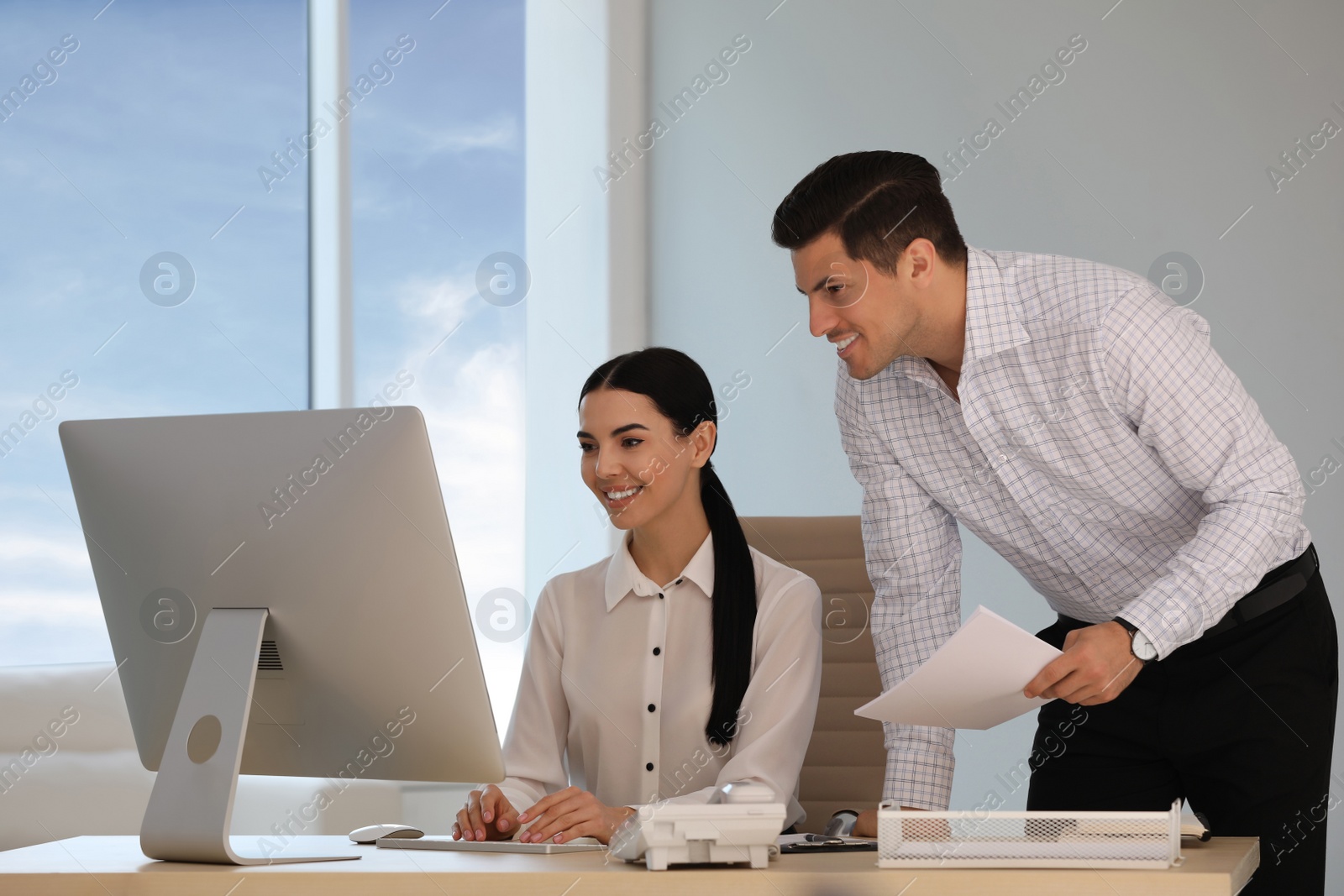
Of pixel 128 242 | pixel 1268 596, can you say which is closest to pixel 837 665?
pixel 1268 596

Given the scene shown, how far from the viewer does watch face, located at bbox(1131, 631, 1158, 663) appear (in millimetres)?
1426

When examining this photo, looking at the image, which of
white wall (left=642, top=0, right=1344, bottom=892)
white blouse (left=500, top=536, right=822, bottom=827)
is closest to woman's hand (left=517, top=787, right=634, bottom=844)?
white blouse (left=500, top=536, right=822, bottom=827)

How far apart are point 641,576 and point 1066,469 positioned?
716mm

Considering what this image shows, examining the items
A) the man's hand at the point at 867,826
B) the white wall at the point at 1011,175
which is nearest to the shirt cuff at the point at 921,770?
the man's hand at the point at 867,826

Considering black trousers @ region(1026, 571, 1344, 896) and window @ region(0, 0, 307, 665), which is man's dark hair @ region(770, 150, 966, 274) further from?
window @ region(0, 0, 307, 665)

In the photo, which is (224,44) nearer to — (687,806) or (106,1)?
(106,1)

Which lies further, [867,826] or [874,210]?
[874,210]

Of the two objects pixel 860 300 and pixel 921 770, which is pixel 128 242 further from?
pixel 921 770

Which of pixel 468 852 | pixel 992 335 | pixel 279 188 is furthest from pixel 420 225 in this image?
pixel 468 852

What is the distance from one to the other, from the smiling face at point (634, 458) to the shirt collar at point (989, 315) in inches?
21.8

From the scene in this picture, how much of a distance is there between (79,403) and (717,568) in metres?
2.29

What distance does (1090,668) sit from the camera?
1344 mm

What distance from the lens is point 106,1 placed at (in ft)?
11.9

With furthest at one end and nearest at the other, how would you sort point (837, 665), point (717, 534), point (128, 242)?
1. point (128, 242)
2. point (837, 665)
3. point (717, 534)
